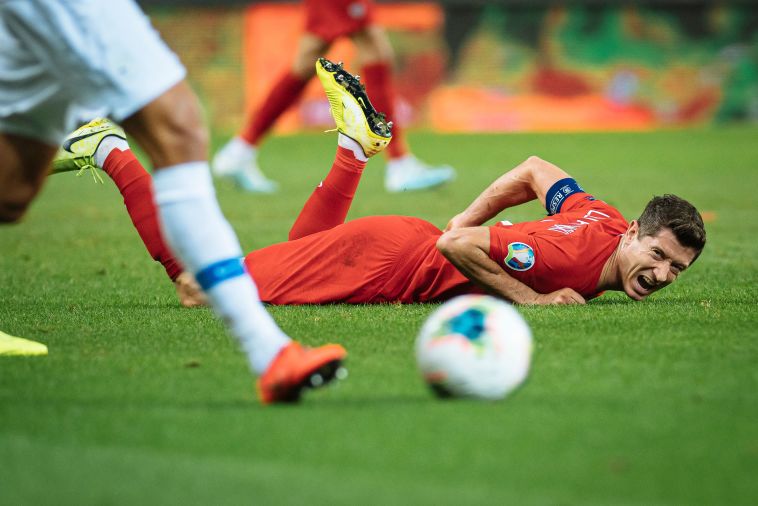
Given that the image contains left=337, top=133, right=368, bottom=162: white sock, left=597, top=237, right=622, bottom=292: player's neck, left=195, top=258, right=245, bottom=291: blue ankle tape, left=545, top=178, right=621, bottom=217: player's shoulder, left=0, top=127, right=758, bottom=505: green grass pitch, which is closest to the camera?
left=0, top=127, right=758, bottom=505: green grass pitch

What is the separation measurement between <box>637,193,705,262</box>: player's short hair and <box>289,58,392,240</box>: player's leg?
54.9 inches

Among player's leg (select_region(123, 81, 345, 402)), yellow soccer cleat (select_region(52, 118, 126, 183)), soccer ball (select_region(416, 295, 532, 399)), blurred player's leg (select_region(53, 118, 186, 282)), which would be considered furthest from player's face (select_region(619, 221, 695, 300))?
yellow soccer cleat (select_region(52, 118, 126, 183))

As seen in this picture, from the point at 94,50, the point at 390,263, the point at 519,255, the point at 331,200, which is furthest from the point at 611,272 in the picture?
the point at 94,50

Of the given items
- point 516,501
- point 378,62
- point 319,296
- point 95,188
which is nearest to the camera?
point 516,501

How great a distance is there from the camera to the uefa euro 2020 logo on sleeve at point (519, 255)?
5.63 m

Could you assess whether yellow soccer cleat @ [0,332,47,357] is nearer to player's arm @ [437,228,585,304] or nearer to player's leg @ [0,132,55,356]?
player's leg @ [0,132,55,356]

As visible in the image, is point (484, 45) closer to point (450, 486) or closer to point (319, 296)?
point (319, 296)

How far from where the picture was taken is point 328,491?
10.2 ft

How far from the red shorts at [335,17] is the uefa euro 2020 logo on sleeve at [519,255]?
20.4 feet

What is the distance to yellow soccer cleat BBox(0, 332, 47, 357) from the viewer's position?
4832mm

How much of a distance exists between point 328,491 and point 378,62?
938 cm

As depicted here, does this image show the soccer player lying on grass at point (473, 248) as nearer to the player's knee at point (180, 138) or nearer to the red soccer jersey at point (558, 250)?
the red soccer jersey at point (558, 250)

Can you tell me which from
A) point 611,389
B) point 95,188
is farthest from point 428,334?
point 95,188

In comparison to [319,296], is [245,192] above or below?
below
